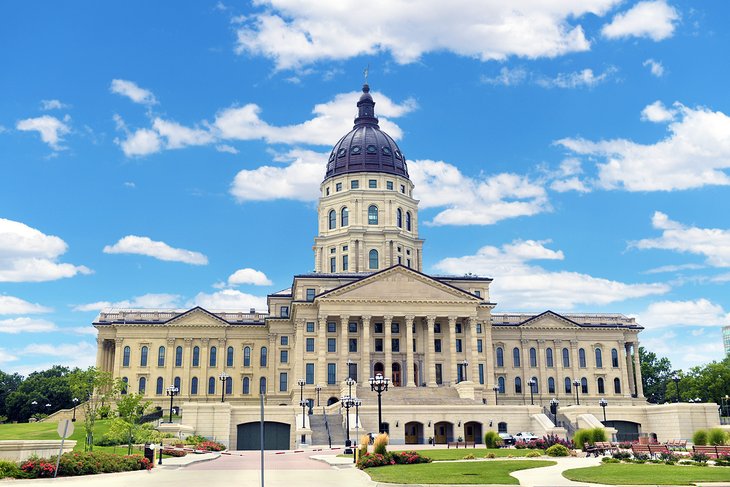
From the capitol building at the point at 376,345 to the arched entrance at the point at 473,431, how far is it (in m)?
0.28

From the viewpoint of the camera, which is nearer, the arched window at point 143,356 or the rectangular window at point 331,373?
the rectangular window at point 331,373

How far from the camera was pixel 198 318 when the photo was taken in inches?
3974

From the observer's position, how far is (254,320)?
103 meters

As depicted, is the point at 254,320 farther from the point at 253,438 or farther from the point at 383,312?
the point at 253,438

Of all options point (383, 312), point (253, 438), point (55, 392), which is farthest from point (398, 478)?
point (55, 392)

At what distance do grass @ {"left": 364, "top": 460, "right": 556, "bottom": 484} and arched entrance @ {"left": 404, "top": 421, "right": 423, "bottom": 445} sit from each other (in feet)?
99.1

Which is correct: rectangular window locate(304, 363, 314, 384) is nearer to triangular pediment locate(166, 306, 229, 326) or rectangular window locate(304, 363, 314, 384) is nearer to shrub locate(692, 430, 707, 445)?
triangular pediment locate(166, 306, 229, 326)

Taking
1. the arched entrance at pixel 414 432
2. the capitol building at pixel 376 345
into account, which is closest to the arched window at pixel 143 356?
the capitol building at pixel 376 345

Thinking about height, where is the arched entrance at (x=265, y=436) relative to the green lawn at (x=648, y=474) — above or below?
above

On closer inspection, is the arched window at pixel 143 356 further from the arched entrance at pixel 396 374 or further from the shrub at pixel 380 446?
the shrub at pixel 380 446

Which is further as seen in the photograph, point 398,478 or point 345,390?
point 345,390

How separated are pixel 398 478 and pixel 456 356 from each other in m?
59.5

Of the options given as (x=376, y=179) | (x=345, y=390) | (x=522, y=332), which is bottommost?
(x=345, y=390)

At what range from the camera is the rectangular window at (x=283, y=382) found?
97875mm
